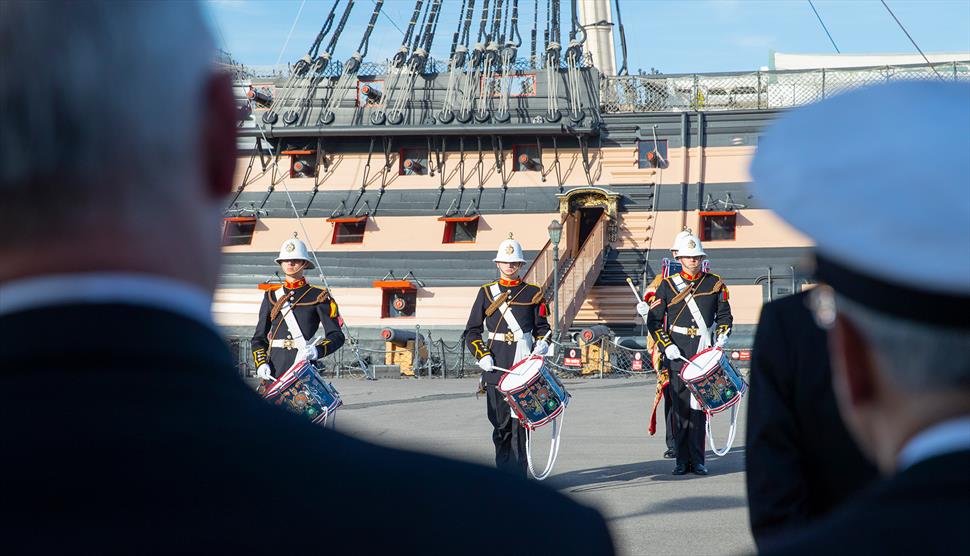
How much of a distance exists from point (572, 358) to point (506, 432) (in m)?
14.2

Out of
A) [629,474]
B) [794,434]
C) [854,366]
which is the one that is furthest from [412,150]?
[854,366]

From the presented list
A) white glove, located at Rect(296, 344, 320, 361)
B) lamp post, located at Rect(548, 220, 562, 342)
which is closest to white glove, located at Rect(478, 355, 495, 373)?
white glove, located at Rect(296, 344, 320, 361)

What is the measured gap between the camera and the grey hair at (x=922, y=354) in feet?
3.92

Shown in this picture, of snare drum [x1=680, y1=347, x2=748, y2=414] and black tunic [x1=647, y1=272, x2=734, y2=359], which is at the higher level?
black tunic [x1=647, y1=272, x2=734, y2=359]

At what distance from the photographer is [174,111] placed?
112 cm

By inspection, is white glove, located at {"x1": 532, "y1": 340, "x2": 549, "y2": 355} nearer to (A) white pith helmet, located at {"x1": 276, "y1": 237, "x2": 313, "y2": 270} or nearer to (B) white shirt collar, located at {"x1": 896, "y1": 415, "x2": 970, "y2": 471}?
(A) white pith helmet, located at {"x1": 276, "y1": 237, "x2": 313, "y2": 270}

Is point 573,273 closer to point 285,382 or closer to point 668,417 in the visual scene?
point 668,417

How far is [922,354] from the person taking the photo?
121cm

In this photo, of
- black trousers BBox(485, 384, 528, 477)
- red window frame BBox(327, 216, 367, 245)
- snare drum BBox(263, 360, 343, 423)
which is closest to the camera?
snare drum BBox(263, 360, 343, 423)

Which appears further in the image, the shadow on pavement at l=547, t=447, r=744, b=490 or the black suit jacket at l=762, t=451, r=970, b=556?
the shadow on pavement at l=547, t=447, r=744, b=490

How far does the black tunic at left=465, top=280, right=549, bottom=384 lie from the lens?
33.2 ft

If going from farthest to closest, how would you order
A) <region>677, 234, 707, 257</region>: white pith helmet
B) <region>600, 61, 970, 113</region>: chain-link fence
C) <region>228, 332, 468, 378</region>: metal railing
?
1. <region>600, 61, 970, 113</region>: chain-link fence
2. <region>228, 332, 468, 378</region>: metal railing
3. <region>677, 234, 707, 257</region>: white pith helmet

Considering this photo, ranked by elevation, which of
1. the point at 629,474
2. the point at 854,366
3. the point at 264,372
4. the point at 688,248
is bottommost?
the point at 629,474

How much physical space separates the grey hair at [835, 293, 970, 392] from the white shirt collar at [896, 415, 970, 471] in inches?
1.7
